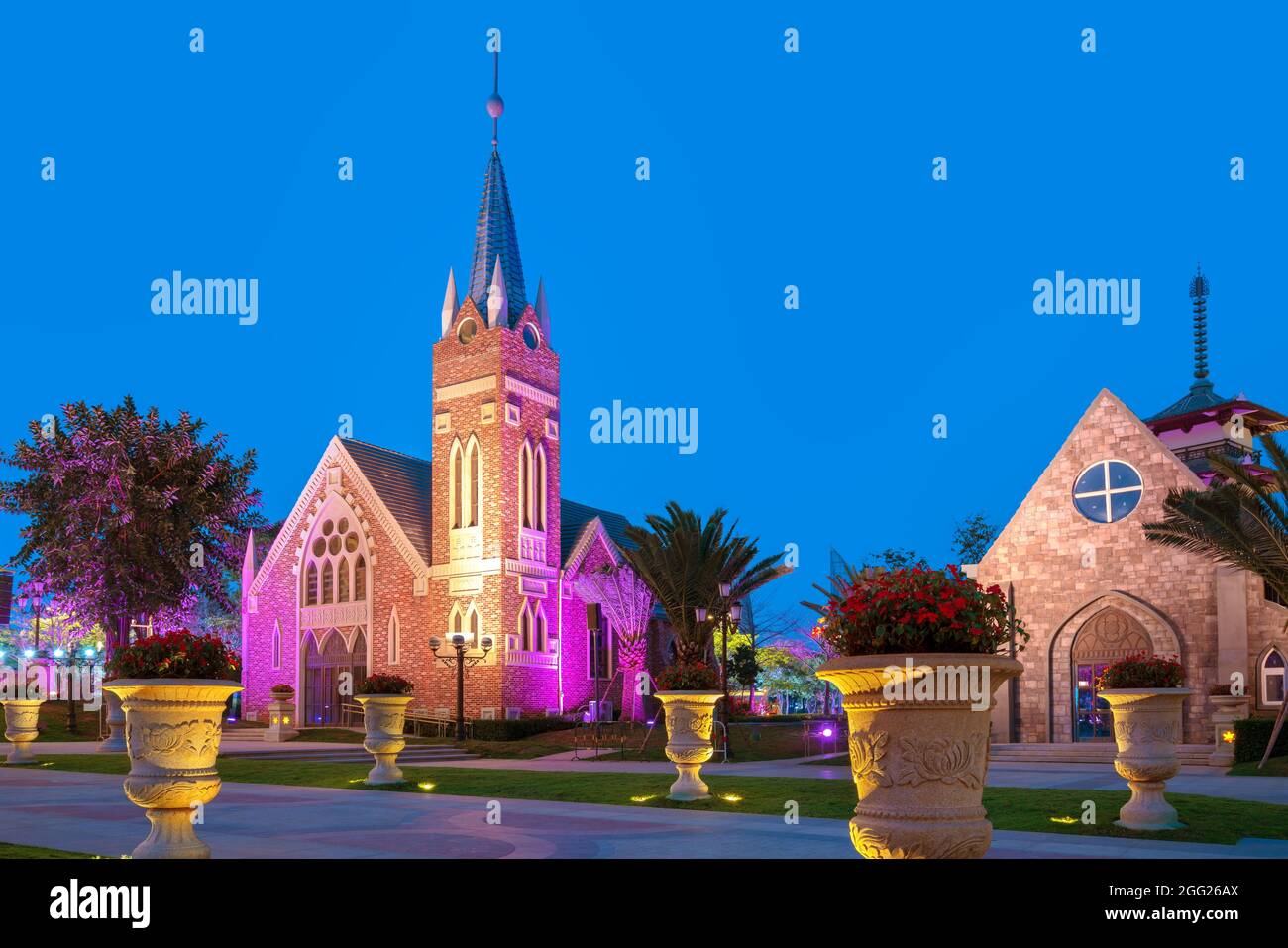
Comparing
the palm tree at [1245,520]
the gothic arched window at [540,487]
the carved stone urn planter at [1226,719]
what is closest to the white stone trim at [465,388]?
the gothic arched window at [540,487]

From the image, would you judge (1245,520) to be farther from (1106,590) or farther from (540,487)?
(540,487)

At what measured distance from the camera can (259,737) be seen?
39812mm

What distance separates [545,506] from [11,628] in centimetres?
4726

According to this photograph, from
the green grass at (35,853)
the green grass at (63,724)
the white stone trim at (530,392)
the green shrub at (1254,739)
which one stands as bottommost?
the green grass at (63,724)

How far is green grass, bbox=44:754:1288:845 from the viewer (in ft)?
44.1

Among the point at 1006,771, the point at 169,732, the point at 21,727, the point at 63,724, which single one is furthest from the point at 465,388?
the point at 169,732

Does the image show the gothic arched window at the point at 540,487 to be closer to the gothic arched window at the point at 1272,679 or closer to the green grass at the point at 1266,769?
the gothic arched window at the point at 1272,679

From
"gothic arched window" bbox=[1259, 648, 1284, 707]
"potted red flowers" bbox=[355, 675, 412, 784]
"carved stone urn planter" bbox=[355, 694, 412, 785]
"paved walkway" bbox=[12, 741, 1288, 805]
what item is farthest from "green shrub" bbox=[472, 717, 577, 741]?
"gothic arched window" bbox=[1259, 648, 1284, 707]

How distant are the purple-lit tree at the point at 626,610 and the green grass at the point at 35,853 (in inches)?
1303

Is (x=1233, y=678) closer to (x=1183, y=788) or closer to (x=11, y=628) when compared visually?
(x=1183, y=788)

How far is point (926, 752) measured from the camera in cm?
668

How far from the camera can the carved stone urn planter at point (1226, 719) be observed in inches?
1050

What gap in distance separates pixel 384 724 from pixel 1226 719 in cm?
2003
